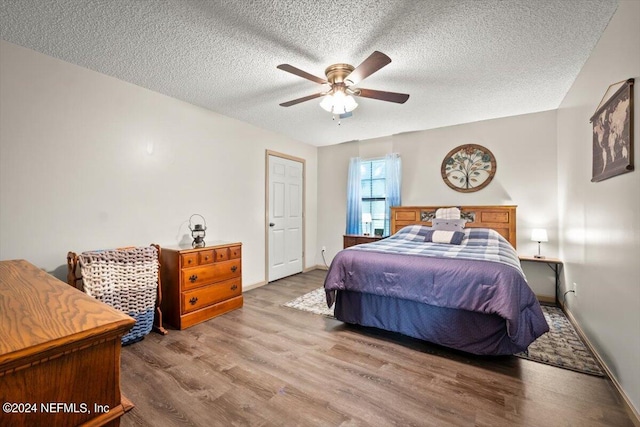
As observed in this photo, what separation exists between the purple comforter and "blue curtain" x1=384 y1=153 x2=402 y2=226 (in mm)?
2153

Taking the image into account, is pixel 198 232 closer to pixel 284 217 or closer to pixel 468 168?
pixel 284 217

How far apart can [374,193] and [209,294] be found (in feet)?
10.6

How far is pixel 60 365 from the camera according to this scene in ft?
2.08

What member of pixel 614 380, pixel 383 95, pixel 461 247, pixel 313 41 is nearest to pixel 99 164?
pixel 313 41

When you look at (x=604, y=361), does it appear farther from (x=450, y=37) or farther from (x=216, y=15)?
(x=216, y=15)

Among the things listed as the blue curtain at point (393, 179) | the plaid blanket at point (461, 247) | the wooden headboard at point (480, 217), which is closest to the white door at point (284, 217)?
the blue curtain at point (393, 179)

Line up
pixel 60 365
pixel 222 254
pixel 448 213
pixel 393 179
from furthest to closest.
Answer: pixel 393 179
pixel 448 213
pixel 222 254
pixel 60 365

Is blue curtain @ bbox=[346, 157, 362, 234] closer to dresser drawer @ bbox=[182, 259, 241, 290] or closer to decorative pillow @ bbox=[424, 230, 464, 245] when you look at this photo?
decorative pillow @ bbox=[424, 230, 464, 245]

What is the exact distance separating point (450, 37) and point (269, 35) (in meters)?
1.35

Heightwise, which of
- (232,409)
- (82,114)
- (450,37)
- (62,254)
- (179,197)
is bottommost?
(232,409)

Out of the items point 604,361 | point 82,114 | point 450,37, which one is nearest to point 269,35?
point 450,37

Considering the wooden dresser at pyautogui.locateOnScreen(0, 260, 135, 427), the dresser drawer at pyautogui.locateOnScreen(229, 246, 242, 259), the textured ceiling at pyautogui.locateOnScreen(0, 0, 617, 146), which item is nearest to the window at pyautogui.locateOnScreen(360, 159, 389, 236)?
the textured ceiling at pyautogui.locateOnScreen(0, 0, 617, 146)

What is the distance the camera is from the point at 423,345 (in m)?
2.48

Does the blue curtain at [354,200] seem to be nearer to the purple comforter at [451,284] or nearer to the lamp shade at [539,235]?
the purple comforter at [451,284]
